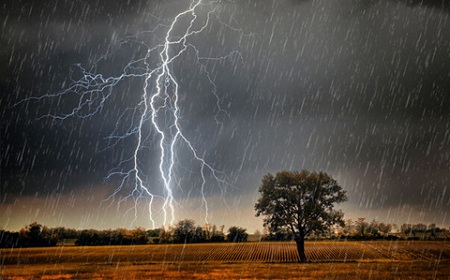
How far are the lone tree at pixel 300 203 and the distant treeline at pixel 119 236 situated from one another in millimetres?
31791

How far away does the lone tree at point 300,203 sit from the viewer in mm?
34812

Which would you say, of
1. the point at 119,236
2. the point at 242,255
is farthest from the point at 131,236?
the point at 242,255

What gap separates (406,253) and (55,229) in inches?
2360

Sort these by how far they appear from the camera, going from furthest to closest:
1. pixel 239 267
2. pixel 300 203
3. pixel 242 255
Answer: pixel 242 255 < pixel 300 203 < pixel 239 267

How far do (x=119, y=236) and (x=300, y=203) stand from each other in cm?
3943

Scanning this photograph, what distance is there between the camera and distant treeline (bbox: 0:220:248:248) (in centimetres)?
6431

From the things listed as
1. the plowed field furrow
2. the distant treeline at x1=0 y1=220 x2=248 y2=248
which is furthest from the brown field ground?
the distant treeline at x1=0 y1=220 x2=248 y2=248

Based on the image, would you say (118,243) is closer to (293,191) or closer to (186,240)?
(186,240)

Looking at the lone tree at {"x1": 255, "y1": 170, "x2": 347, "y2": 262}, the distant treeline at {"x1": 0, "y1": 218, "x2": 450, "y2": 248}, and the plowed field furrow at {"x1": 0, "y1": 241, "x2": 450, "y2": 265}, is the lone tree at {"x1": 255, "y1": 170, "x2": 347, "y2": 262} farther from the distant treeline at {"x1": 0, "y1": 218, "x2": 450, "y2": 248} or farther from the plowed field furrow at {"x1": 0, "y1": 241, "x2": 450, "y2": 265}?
the distant treeline at {"x1": 0, "y1": 218, "x2": 450, "y2": 248}

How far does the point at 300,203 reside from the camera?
35.5 meters

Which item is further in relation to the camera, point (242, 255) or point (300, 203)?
point (242, 255)

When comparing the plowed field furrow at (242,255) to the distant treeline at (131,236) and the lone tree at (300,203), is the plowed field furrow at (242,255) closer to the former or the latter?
the lone tree at (300,203)

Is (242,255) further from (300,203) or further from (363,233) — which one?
(363,233)

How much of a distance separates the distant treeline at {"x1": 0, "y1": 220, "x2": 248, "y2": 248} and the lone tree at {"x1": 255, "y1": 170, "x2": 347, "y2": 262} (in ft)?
104
